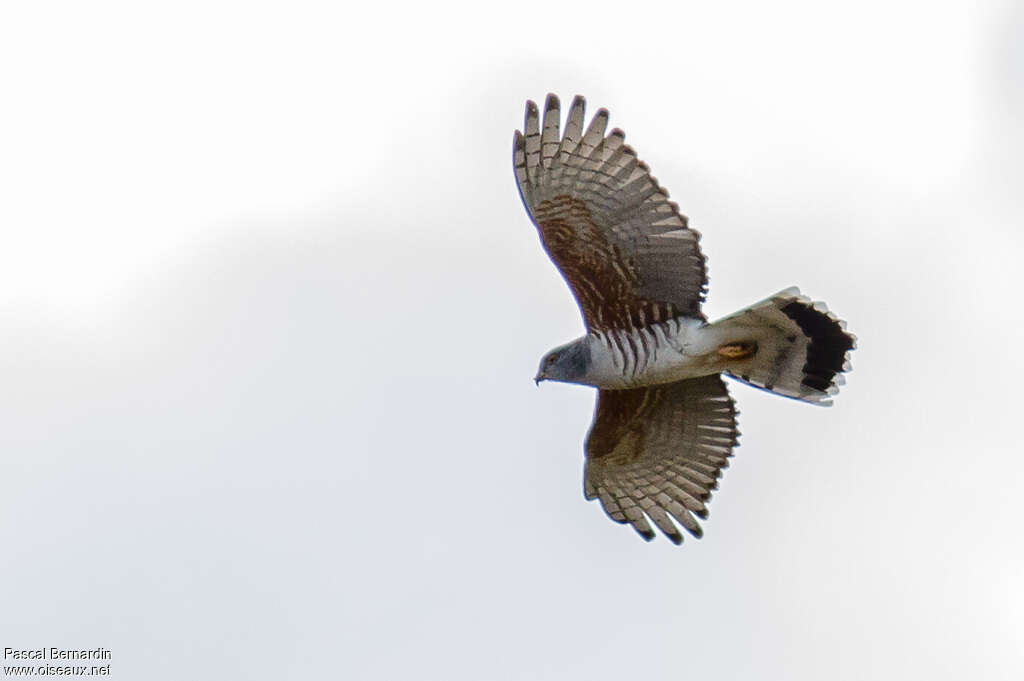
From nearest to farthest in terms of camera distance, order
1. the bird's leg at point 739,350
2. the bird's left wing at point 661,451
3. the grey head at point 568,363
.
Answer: the bird's leg at point 739,350
the grey head at point 568,363
the bird's left wing at point 661,451

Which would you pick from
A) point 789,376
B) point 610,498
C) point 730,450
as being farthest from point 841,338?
point 610,498

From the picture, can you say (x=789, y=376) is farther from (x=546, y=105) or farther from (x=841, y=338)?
(x=546, y=105)

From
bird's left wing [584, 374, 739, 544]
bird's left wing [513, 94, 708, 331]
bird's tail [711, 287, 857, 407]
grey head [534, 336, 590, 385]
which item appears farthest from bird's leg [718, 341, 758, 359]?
grey head [534, 336, 590, 385]

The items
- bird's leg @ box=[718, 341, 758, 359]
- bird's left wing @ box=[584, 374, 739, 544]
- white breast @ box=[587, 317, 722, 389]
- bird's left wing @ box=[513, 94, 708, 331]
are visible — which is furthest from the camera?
bird's left wing @ box=[584, 374, 739, 544]

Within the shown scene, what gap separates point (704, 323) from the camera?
1411 centimetres

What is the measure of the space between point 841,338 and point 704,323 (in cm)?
117

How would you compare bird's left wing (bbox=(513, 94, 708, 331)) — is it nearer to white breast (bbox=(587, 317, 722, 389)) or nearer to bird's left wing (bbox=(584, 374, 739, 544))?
white breast (bbox=(587, 317, 722, 389))

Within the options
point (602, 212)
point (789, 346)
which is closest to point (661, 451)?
point (789, 346)

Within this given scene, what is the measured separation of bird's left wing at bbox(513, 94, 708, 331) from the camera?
44.5ft

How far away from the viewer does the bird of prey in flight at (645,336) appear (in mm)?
13586

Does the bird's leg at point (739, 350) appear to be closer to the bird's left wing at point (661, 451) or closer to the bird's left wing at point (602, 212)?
the bird's left wing at point (602, 212)

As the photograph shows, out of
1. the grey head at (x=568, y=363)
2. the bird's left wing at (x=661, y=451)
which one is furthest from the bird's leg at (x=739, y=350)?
the grey head at (x=568, y=363)

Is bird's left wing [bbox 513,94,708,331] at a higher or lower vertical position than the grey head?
higher

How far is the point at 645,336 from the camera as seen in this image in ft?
46.5
